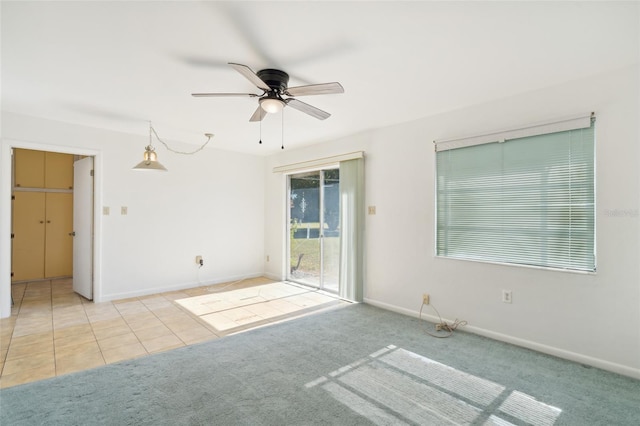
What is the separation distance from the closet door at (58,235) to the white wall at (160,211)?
2162 millimetres

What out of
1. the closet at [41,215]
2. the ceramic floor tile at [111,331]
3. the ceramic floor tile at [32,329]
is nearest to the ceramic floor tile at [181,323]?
the ceramic floor tile at [111,331]

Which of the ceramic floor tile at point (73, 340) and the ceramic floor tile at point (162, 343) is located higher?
the ceramic floor tile at point (73, 340)

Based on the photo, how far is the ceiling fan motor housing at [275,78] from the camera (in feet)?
Answer: 8.23

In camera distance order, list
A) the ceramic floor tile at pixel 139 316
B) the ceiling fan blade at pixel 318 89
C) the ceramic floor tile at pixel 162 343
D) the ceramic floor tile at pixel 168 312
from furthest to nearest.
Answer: the ceramic floor tile at pixel 168 312, the ceramic floor tile at pixel 139 316, the ceramic floor tile at pixel 162 343, the ceiling fan blade at pixel 318 89

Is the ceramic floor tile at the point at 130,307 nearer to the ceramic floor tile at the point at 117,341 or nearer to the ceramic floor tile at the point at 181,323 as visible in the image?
the ceramic floor tile at the point at 181,323

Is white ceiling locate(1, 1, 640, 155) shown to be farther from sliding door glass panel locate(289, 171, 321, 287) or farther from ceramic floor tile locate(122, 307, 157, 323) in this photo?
ceramic floor tile locate(122, 307, 157, 323)

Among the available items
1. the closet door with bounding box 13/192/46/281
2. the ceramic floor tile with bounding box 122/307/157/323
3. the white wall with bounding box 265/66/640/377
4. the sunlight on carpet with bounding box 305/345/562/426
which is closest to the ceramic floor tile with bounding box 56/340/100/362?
the ceramic floor tile with bounding box 122/307/157/323

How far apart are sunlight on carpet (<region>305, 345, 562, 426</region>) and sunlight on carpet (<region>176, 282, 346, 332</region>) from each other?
1571 millimetres

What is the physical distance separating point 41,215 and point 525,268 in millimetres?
7838

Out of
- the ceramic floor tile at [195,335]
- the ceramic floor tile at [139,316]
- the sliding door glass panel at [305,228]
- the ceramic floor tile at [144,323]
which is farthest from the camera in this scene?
the sliding door glass panel at [305,228]

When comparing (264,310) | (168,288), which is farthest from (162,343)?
(168,288)

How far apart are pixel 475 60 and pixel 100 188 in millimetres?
4910

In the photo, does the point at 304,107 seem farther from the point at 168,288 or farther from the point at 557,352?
the point at 168,288

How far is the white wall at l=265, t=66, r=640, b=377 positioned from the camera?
2492 millimetres
